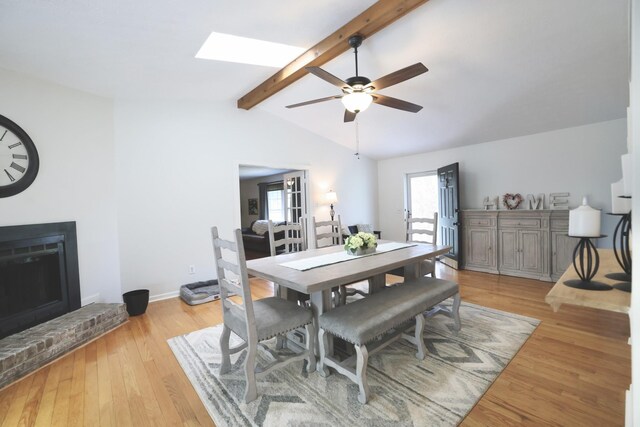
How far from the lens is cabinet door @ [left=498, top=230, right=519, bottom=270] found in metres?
4.29

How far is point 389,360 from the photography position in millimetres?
2193

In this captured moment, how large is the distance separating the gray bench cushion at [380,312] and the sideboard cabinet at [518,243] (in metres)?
2.51

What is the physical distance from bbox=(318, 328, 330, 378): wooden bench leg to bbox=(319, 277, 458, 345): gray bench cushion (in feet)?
0.26

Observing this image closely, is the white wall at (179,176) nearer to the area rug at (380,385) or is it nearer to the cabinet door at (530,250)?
the area rug at (380,385)

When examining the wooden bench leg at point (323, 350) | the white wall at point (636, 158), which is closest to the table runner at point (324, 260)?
the wooden bench leg at point (323, 350)

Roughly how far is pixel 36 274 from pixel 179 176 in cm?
176

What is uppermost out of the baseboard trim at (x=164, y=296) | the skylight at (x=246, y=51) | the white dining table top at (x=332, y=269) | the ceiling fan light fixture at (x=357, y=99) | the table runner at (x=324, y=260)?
the skylight at (x=246, y=51)

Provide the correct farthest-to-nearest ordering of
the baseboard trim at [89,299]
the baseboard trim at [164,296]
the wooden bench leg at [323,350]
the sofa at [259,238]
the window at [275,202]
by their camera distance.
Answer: the window at [275,202]
the sofa at [259,238]
the baseboard trim at [164,296]
the baseboard trim at [89,299]
the wooden bench leg at [323,350]

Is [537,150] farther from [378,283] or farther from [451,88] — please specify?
[378,283]

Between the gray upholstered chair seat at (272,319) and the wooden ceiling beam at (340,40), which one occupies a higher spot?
the wooden ceiling beam at (340,40)

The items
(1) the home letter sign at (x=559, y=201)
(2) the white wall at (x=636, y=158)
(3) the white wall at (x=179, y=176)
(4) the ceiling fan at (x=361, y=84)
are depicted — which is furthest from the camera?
(1) the home letter sign at (x=559, y=201)

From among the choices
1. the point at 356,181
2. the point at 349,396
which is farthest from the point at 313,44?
the point at 356,181

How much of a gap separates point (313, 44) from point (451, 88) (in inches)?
67.6

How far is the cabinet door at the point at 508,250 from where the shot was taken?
4293 millimetres
